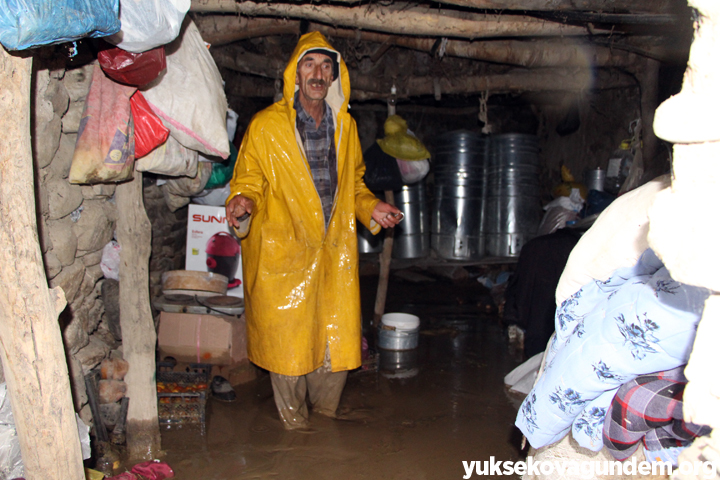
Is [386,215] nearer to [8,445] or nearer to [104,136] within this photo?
[104,136]

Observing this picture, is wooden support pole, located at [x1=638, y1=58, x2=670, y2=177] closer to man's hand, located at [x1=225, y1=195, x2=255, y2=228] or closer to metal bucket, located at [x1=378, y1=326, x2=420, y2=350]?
metal bucket, located at [x1=378, y1=326, x2=420, y2=350]

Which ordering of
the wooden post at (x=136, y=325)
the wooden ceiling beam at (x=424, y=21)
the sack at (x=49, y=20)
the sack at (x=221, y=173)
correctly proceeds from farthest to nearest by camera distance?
the sack at (x=221, y=173), the wooden ceiling beam at (x=424, y=21), the wooden post at (x=136, y=325), the sack at (x=49, y=20)

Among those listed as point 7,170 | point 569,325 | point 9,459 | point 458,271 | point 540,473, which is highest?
point 7,170

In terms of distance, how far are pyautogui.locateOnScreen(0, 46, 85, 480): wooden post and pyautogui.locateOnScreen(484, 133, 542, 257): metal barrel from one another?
5788 mm

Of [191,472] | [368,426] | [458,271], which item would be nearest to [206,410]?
[191,472]

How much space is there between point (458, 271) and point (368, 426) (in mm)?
4443

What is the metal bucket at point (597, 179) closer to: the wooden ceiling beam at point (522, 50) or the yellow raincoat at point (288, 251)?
the wooden ceiling beam at point (522, 50)

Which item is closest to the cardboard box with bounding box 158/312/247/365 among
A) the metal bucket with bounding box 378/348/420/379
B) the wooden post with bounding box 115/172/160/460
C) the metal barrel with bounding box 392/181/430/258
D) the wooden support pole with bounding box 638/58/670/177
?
the wooden post with bounding box 115/172/160/460

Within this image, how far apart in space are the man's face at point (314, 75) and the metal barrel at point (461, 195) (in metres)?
4.05

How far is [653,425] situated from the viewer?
3.76 feet

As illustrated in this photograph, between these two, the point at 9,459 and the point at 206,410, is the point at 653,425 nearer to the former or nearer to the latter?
the point at 9,459

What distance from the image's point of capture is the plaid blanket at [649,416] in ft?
3.65

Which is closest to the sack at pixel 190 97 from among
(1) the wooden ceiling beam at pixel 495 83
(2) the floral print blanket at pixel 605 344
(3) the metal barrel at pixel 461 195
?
(2) the floral print blanket at pixel 605 344

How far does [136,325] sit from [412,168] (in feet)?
9.75
